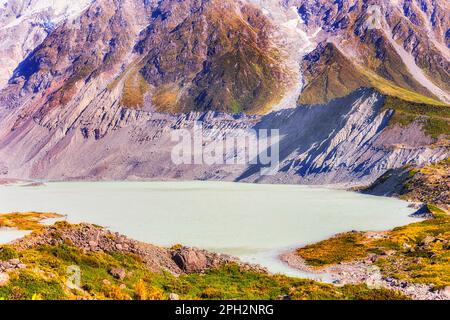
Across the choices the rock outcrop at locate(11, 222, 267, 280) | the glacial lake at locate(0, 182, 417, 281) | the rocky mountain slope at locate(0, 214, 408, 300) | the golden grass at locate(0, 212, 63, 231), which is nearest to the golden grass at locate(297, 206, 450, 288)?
the glacial lake at locate(0, 182, 417, 281)

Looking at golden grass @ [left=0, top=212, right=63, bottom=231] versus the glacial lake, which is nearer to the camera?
the glacial lake

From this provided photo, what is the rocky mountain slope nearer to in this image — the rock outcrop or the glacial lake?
the rock outcrop

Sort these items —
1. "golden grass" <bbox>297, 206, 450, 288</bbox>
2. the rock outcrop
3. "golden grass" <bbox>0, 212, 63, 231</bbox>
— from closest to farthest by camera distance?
the rock outcrop < "golden grass" <bbox>297, 206, 450, 288</bbox> < "golden grass" <bbox>0, 212, 63, 231</bbox>

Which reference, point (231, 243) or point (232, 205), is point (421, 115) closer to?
point (232, 205)

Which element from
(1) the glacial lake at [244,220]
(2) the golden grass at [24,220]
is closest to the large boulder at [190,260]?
(1) the glacial lake at [244,220]

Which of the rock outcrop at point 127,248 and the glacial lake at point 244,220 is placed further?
the glacial lake at point 244,220

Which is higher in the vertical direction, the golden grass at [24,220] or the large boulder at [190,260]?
the large boulder at [190,260]

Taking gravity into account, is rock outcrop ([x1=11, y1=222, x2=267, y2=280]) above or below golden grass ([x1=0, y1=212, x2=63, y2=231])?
above

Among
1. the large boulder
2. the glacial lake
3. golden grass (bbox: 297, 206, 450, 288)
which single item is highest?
the large boulder

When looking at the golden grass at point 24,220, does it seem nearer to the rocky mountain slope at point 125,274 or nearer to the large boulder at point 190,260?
the rocky mountain slope at point 125,274

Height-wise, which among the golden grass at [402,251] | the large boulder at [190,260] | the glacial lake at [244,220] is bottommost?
the glacial lake at [244,220]
